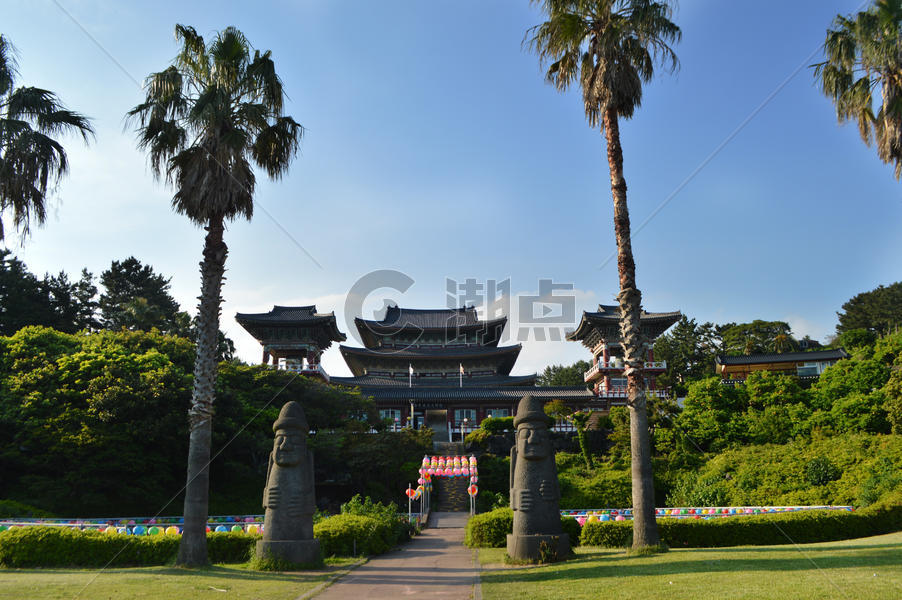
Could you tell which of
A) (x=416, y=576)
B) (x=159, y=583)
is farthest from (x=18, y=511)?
(x=416, y=576)

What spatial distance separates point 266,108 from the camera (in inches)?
558

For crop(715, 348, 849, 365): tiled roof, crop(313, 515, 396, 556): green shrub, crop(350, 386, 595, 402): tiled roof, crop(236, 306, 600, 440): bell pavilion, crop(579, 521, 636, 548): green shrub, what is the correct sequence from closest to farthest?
crop(579, 521, 636, 548): green shrub < crop(313, 515, 396, 556): green shrub < crop(350, 386, 595, 402): tiled roof < crop(236, 306, 600, 440): bell pavilion < crop(715, 348, 849, 365): tiled roof

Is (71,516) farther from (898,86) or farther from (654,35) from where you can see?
(898,86)

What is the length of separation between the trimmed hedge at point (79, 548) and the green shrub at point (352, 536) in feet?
5.42

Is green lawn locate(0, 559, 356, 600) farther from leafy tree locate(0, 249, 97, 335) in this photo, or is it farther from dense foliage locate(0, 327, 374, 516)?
leafy tree locate(0, 249, 97, 335)

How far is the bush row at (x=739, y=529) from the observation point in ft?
43.9

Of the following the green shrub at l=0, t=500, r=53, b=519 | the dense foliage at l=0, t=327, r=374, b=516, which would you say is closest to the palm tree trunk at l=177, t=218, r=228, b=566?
the green shrub at l=0, t=500, r=53, b=519

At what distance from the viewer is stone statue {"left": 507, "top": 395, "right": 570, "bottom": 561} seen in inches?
456

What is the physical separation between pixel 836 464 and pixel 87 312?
5166cm

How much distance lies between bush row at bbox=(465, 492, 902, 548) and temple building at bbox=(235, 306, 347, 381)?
31.5 metres

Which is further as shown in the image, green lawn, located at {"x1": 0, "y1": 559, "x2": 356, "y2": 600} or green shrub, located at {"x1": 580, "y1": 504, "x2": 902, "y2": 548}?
green shrub, located at {"x1": 580, "y1": 504, "x2": 902, "y2": 548}

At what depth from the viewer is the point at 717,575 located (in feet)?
28.2

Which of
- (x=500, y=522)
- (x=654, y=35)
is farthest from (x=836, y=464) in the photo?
(x=654, y=35)

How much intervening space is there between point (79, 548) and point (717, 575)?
1204 centimetres
